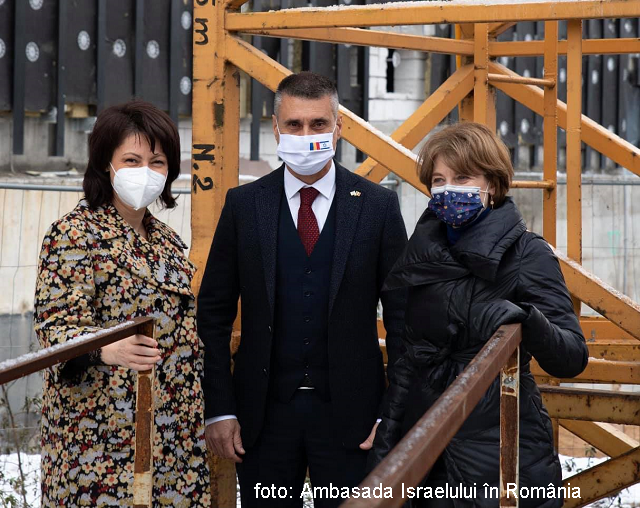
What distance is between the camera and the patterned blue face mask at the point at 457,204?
2.63 m

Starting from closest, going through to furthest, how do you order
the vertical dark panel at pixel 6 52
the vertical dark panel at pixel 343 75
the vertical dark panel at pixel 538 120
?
the vertical dark panel at pixel 6 52 < the vertical dark panel at pixel 343 75 < the vertical dark panel at pixel 538 120

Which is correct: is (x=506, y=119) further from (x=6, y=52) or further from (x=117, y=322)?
(x=117, y=322)

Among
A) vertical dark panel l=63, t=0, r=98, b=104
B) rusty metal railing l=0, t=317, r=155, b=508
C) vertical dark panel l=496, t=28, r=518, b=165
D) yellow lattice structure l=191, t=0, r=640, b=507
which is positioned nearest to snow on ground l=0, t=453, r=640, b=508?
yellow lattice structure l=191, t=0, r=640, b=507

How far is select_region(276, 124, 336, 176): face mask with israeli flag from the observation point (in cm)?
300

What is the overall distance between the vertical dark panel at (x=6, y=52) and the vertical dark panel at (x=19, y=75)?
4cm

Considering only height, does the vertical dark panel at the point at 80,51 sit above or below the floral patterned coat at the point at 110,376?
above

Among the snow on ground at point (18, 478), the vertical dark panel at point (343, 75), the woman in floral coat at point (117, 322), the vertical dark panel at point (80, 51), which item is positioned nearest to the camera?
the woman in floral coat at point (117, 322)

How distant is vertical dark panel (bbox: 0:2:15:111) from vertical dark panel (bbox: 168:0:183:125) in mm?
1449

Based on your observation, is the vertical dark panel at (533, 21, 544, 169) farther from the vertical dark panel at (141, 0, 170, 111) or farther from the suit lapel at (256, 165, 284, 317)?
the suit lapel at (256, 165, 284, 317)

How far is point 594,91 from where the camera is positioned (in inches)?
529

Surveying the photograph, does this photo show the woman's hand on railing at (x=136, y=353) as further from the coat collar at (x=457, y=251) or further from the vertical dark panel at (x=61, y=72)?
the vertical dark panel at (x=61, y=72)

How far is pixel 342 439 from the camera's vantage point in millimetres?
2973

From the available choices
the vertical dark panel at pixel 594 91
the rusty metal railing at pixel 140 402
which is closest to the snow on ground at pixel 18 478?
the rusty metal railing at pixel 140 402

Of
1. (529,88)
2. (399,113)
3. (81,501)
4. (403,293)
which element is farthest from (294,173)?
(399,113)
